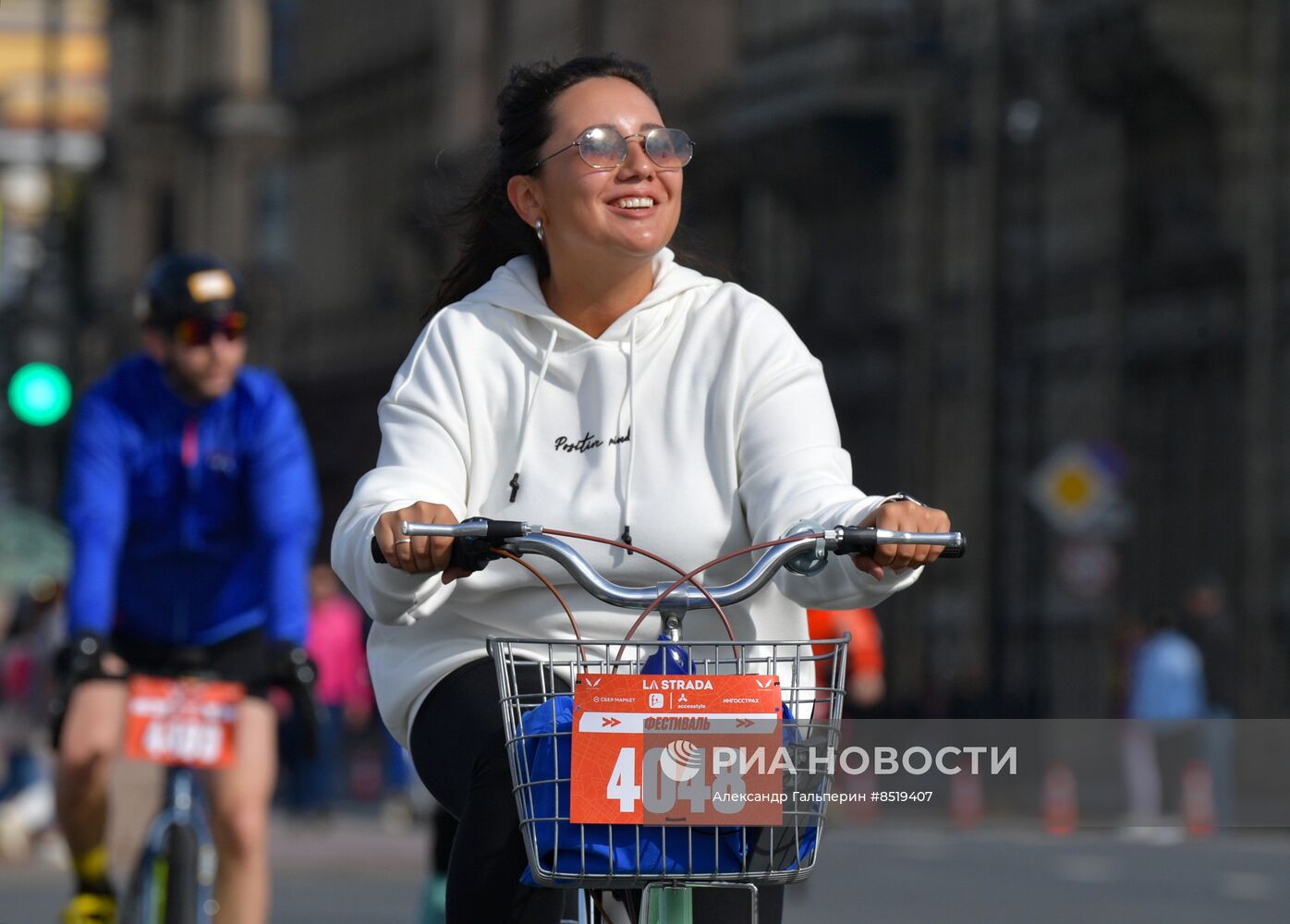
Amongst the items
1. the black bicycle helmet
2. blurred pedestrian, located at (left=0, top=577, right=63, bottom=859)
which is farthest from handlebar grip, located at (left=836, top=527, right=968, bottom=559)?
blurred pedestrian, located at (left=0, top=577, right=63, bottom=859)

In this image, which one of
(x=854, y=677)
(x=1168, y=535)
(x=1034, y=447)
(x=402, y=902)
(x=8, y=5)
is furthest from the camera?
(x=8, y=5)

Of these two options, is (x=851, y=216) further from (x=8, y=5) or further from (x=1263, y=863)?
(x=8, y=5)

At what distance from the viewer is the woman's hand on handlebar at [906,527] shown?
12.9 ft

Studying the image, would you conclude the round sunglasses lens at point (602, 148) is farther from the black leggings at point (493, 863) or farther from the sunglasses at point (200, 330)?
the sunglasses at point (200, 330)

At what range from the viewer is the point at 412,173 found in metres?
48.4

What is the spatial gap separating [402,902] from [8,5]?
98.6m

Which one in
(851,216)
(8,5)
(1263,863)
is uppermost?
(8,5)

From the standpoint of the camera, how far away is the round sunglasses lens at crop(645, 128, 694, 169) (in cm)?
438

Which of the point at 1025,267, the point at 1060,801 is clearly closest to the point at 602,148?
the point at 1060,801

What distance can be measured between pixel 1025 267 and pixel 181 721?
82.5 ft

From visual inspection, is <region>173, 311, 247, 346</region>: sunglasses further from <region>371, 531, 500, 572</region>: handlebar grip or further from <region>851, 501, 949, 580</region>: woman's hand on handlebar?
<region>851, 501, 949, 580</region>: woman's hand on handlebar

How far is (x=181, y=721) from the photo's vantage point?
6.81 meters

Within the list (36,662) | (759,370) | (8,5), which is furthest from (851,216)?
(8,5)

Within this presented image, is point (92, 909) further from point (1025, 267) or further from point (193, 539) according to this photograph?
point (1025, 267)
